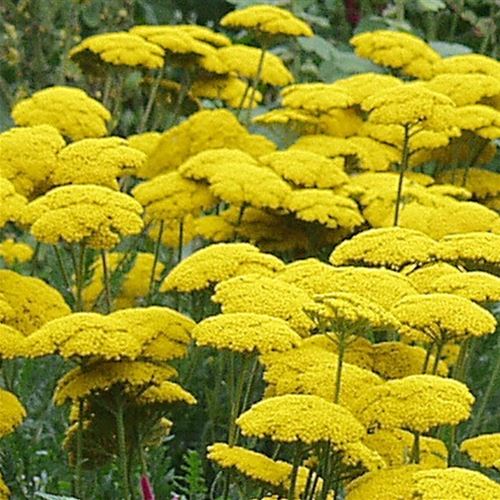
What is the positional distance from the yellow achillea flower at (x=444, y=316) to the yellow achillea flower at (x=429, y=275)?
20cm

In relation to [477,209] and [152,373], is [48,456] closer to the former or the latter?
[152,373]

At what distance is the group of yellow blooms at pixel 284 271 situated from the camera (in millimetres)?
2256

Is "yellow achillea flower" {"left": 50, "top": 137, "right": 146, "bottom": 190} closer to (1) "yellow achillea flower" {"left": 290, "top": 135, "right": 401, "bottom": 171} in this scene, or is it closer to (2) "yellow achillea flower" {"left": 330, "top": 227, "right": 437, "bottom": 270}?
(2) "yellow achillea flower" {"left": 330, "top": 227, "right": 437, "bottom": 270}

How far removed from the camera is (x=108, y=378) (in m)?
2.53

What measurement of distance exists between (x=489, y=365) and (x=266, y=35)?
120cm

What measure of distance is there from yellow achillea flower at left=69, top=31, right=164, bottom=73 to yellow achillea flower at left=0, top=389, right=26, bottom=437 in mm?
1485

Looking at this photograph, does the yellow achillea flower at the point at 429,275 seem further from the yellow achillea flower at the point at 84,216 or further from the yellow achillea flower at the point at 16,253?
the yellow achillea flower at the point at 16,253

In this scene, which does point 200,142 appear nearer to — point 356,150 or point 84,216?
point 356,150

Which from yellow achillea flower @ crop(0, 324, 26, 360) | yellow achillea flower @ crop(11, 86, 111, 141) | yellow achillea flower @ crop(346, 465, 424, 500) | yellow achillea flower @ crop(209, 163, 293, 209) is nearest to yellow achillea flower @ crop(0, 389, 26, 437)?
yellow achillea flower @ crop(0, 324, 26, 360)

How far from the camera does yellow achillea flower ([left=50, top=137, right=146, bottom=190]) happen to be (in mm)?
3115

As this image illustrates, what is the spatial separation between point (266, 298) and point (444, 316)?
32 cm

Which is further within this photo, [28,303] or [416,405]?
[28,303]

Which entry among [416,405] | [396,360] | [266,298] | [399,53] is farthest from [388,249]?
[399,53]

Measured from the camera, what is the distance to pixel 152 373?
2562 millimetres
